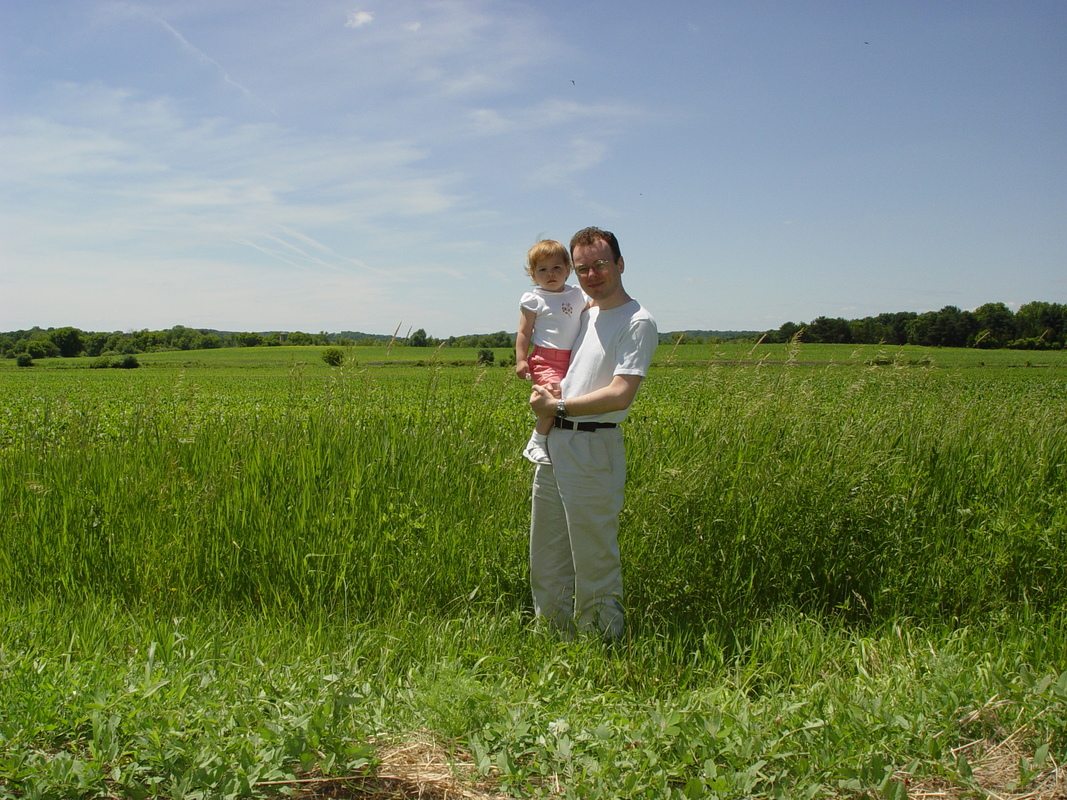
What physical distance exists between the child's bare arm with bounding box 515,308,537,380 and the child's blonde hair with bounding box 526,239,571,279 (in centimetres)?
26

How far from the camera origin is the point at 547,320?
361cm

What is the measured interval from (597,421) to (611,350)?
35 cm

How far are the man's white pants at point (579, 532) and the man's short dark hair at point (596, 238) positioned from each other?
2.86 ft

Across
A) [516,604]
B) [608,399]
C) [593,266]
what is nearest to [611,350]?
[608,399]

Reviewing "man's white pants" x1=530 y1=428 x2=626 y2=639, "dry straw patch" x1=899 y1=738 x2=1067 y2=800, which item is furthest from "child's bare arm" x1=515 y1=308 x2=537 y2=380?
"dry straw patch" x1=899 y1=738 x2=1067 y2=800

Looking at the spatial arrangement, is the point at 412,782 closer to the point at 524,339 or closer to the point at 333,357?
the point at 524,339

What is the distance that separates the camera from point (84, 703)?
7.42 feet

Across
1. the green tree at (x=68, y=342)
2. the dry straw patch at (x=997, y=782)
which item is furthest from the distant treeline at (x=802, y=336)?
the dry straw patch at (x=997, y=782)

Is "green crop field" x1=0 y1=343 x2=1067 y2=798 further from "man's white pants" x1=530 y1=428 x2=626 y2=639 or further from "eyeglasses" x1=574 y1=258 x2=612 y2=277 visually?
"eyeglasses" x1=574 y1=258 x2=612 y2=277

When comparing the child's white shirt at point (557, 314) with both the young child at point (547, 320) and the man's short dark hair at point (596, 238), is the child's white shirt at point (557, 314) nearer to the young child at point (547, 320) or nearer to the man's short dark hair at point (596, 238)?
the young child at point (547, 320)

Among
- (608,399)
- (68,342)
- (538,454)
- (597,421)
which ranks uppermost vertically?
(68,342)

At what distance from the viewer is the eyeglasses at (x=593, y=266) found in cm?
318

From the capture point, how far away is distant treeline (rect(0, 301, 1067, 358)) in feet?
19.8

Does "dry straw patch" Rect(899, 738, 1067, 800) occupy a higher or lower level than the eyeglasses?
lower
